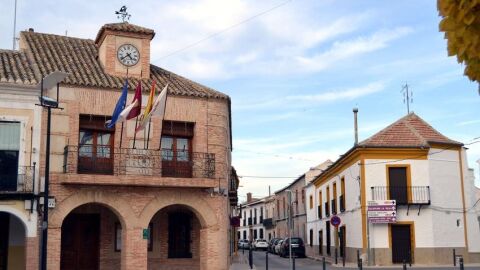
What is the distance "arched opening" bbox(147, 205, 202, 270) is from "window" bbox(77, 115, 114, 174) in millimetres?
2989

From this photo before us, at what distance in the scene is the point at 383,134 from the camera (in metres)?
29.9

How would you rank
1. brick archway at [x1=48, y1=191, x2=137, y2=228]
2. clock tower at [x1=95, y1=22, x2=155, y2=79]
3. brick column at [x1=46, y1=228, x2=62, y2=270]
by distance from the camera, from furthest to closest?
clock tower at [x1=95, y1=22, x2=155, y2=79]
brick archway at [x1=48, y1=191, x2=137, y2=228]
brick column at [x1=46, y1=228, x2=62, y2=270]

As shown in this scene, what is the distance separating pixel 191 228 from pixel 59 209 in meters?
5.07

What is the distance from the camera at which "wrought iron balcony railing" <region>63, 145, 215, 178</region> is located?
1855cm

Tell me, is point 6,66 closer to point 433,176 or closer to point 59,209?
point 59,209

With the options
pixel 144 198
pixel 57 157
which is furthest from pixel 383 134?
pixel 57 157

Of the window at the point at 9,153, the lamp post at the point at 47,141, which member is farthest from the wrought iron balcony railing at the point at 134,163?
the lamp post at the point at 47,141

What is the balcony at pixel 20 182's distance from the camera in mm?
17453

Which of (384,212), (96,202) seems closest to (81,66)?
(96,202)

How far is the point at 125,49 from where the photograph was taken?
20547 millimetres

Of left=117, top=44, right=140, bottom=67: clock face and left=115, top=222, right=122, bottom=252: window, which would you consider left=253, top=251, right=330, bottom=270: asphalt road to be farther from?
left=117, top=44, right=140, bottom=67: clock face

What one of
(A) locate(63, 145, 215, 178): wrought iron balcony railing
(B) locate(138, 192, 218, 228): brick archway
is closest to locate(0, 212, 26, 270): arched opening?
(A) locate(63, 145, 215, 178): wrought iron balcony railing

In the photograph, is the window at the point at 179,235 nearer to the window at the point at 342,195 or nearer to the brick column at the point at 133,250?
the brick column at the point at 133,250

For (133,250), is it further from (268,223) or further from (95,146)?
(268,223)
